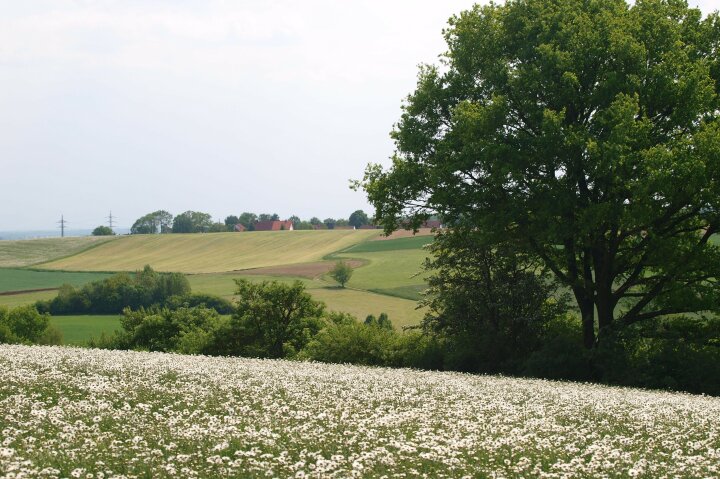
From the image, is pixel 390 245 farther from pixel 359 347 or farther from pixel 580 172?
pixel 580 172

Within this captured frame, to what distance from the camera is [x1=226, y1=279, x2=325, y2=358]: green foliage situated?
46875 mm

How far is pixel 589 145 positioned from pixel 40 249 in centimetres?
16763

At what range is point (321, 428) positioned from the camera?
12.9 m

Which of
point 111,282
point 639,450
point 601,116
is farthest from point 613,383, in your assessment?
point 111,282

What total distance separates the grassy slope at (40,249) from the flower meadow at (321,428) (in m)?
149

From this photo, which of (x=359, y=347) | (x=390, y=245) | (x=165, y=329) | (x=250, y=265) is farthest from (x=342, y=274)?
(x=359, y=347)

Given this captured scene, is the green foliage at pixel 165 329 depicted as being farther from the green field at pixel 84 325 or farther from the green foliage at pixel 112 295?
the green foliage at pixel 112 295

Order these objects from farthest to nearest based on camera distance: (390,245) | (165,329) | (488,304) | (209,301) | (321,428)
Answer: (390,245), (209,301), (165,329), (488,304), (321,428)

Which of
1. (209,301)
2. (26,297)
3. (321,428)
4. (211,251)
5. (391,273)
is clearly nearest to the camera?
(321,428)

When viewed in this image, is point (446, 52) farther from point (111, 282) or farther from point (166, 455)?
point (111, 282)

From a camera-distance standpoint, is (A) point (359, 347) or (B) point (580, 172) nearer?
(B) point (580, 172)

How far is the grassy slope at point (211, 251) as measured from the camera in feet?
439

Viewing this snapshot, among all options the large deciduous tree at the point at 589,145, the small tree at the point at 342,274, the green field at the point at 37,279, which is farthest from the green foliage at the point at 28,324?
Answer: the large deciduous tree at the point at 589,145

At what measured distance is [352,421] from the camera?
1380 centimetres
